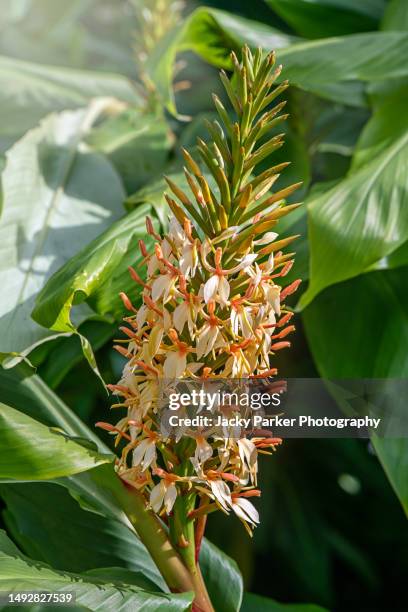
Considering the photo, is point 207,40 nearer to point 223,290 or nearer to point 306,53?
point 306,53

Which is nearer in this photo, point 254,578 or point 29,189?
point 29,189

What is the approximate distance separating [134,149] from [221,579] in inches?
22.1

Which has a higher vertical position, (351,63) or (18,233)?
(351,63)

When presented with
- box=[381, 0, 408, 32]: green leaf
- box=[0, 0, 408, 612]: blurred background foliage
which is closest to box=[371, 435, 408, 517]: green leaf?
box=[0, 0, 408, 612]: blurred background foliage

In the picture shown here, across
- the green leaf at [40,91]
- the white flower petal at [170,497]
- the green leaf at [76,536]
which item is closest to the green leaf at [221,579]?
the green leaf at [76,536]

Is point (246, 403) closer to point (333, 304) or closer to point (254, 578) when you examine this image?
point (333, 304)

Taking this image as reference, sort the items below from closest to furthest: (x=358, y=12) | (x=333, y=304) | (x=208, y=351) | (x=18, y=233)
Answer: (x=208, y=351) < (x=18, y=233) < (x=333, y=304) < (x=358, y=12)

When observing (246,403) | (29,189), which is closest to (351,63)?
(29,189)

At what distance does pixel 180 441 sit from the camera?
58 cm

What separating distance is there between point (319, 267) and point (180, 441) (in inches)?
8.7

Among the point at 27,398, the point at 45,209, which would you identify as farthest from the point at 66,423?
the point at 45,209

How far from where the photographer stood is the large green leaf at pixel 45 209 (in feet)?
2.37

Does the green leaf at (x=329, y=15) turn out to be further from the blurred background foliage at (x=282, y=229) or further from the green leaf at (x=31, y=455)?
the green leaf at (x=31, y=455)

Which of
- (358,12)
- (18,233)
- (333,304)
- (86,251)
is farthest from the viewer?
(358,12)
